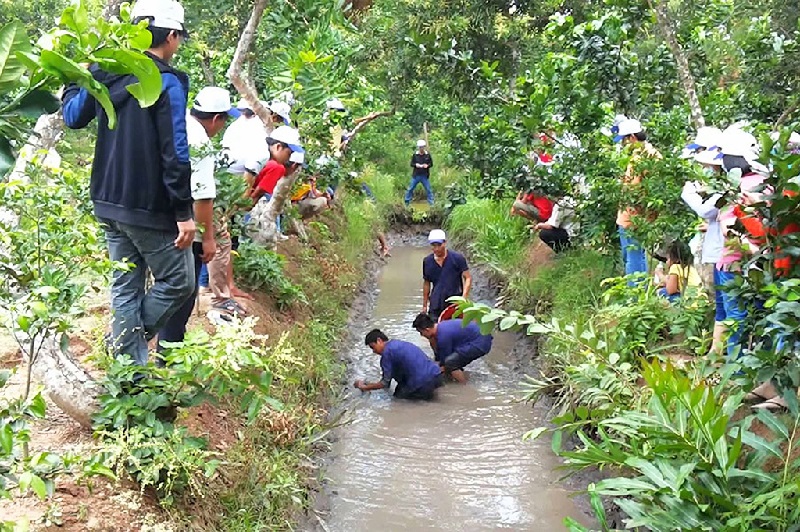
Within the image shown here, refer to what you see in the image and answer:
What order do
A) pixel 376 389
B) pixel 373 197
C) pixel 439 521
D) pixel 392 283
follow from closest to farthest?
pixel 439 521, pixel 376 389, pixel 392 283, pixel 373 197

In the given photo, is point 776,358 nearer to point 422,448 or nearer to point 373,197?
point 422,448

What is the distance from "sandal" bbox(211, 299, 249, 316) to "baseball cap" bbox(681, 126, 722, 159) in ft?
10.4

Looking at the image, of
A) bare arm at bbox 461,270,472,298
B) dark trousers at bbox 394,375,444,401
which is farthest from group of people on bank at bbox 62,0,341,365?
bare arm at bbox 461,270,472,298

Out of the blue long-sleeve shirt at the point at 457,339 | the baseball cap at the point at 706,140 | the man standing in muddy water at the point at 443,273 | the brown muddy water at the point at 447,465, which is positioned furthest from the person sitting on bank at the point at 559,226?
the baseball cap at the point at 706,140

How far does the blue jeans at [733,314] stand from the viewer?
3535 millimetres

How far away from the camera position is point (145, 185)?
10.7 feet

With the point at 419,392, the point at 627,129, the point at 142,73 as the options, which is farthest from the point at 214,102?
the point at 627,129

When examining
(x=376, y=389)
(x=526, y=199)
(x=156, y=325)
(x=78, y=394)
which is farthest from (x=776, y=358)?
(x=526, y=199)

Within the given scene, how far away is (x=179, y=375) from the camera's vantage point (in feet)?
10.0

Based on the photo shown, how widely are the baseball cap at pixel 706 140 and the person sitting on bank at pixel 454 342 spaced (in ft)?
7.93

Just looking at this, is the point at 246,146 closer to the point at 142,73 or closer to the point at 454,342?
the point at 454,342

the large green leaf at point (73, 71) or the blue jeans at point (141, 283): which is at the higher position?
the large green leaf at point (73, 71)

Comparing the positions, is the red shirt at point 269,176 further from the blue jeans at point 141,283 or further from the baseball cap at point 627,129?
the blue jeans at point 141,283

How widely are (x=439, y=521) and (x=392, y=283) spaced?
254 inches
